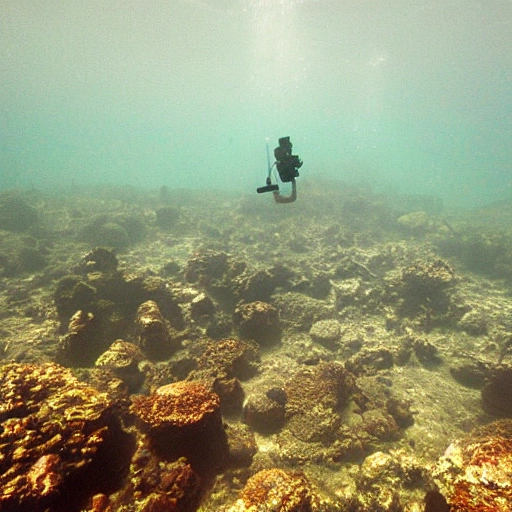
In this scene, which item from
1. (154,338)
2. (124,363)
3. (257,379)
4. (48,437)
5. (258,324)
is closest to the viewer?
(48,437)

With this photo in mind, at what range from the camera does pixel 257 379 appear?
939 centimetres

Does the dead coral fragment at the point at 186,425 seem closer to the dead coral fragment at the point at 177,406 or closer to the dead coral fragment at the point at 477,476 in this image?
the dead coral fragment at the point at 177,406

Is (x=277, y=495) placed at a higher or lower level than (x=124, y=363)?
higher

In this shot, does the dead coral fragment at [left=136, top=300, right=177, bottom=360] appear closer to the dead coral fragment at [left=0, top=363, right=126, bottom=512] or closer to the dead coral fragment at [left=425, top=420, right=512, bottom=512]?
the dead coral fragment at [left=0, top=363, right=126, bottom=512]

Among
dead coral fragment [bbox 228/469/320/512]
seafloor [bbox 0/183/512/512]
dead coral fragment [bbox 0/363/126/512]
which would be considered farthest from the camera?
seafloor [bbox 0/183/512/512]

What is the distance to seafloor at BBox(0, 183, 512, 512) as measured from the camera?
4.84 metres

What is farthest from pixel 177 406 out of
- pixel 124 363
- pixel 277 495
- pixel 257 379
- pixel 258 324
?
pixel 258 324

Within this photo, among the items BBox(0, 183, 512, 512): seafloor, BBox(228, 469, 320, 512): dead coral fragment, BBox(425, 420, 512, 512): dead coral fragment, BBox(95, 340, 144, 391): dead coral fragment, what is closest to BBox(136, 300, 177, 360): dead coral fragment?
BBox(0, 183, 512, 512): seafloor

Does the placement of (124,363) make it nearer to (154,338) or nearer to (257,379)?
(154,338)

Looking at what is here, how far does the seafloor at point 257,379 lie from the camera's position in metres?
4.84

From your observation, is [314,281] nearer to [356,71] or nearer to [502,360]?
[502,360]

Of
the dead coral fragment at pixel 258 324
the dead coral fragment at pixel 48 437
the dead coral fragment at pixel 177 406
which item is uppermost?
the dead coral fragment at pixel 48 437


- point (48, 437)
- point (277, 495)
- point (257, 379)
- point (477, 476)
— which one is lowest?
point (257, 379)

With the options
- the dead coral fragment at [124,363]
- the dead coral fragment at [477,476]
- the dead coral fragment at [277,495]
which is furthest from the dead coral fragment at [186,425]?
the dead coral fragment at [477,476]
